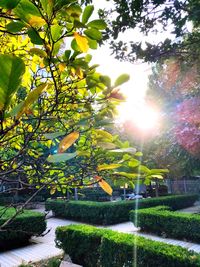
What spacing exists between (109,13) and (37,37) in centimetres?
600

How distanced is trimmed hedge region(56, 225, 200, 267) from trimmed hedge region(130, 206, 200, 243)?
4.58m

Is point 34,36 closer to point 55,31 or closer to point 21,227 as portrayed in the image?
point 55,31

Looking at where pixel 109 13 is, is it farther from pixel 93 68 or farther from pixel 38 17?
pixel 38 17

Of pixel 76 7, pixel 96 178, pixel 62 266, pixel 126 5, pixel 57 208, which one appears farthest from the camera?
pixel 57 208

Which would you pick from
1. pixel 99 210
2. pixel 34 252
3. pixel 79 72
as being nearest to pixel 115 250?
pixel 34 252

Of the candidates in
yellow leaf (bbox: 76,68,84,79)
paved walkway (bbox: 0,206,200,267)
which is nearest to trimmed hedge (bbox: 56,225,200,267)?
paved walkway (bbox: 0,206,200,267)

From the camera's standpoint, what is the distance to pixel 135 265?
5488 mm

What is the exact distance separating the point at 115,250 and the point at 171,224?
5525 millimetres

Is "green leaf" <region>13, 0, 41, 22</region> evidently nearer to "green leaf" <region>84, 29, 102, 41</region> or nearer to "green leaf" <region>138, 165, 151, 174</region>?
"green leaf" <region>84, 29, 102, 41</region>

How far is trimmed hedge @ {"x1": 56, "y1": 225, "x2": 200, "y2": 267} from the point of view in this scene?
4.98 meters

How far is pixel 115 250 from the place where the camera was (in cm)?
588

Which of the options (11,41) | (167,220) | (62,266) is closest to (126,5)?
(11,41)

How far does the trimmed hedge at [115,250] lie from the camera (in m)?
4.98

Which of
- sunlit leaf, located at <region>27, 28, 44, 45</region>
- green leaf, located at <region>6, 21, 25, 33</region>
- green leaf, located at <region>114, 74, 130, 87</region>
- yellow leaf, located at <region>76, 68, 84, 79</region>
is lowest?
green leaf, located at <region>114, 74, 130, 87</region>
